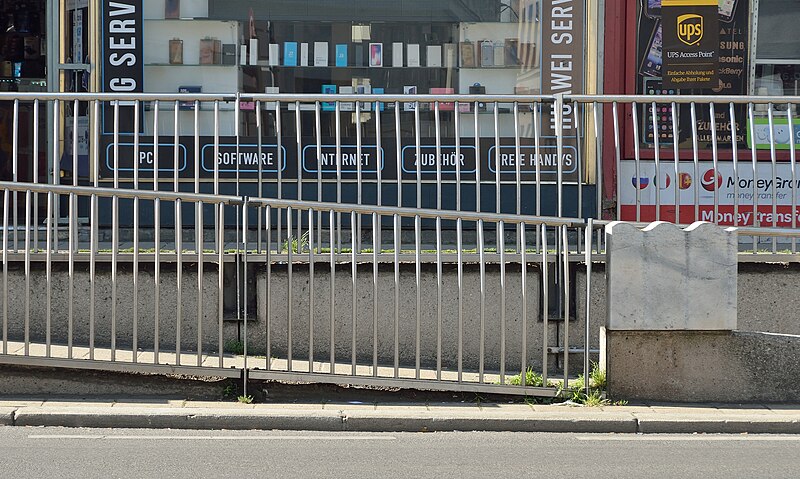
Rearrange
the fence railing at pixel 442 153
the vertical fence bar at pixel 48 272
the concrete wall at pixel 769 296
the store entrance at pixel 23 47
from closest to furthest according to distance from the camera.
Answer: the vertical fence bar at pixel 48 272
the concrete wall at pixel 769 296
the fence railing at pixel 442 153
the store entrance at pixel 23 47

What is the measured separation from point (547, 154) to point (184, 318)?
3.51 meters

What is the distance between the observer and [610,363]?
770cm

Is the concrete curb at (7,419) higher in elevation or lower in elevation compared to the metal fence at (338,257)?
lower

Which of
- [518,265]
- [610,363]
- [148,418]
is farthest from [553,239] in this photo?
[148,418]

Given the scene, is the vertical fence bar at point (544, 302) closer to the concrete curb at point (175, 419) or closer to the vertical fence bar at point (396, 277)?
the vertical fence bar at point (396, 277)

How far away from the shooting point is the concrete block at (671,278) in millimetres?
7578

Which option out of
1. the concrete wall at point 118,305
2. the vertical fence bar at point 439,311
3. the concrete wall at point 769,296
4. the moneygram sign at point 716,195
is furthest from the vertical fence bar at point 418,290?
the moneygram sign at point 716,195

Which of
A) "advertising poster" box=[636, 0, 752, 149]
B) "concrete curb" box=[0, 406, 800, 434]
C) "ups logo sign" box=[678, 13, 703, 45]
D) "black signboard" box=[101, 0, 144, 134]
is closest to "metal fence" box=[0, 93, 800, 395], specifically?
"concrete curb" box=[0, 406, 800, 434]

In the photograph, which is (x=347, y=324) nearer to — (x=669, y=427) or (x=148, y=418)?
(x=148, y=418)

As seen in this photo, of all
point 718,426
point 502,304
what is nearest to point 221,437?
point 502,304

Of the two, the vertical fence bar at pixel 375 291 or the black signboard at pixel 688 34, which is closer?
the vertical fence bar at pixel 375 291

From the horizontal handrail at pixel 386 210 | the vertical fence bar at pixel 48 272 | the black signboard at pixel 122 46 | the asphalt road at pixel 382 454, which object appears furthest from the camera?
the black signboard at pixel 122 46

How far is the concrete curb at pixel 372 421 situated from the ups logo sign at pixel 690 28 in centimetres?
574

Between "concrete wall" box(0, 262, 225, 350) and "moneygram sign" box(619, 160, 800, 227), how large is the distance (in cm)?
359
